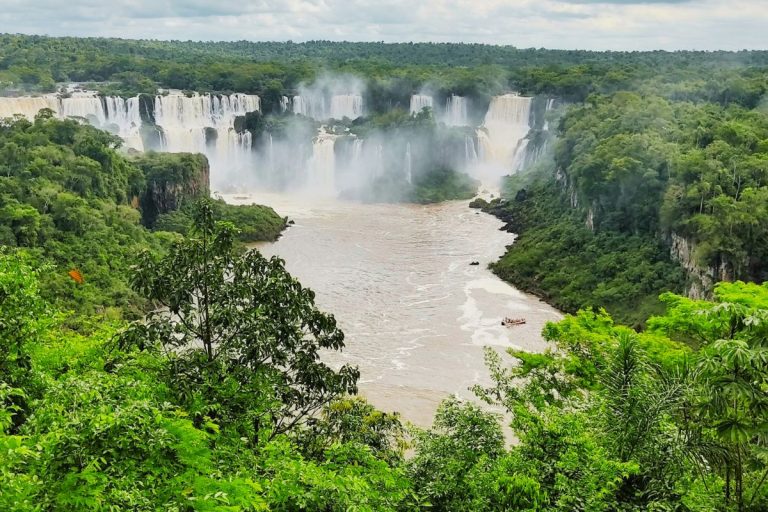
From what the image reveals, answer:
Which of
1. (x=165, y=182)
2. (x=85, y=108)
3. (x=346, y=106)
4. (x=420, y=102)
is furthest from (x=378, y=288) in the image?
(x=346, y=106)

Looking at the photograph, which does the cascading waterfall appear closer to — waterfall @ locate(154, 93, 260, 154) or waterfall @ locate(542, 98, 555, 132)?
waterfall @ locate(154, 93, 260, 154)

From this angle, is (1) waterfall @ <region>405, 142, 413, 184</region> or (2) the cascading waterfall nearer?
(2) the cascading waterfall

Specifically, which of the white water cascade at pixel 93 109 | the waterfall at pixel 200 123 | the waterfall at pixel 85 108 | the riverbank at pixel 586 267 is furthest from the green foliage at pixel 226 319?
the waterfall at pixel 200 123

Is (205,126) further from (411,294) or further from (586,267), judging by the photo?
(586,267)

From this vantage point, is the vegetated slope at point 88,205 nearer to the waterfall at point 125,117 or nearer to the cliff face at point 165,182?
the cliff face at point 165,182

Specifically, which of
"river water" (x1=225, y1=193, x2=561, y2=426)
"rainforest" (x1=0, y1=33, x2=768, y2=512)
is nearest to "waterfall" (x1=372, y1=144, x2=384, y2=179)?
"rainforest" (x1=0, y1=33, x2=768, y2=512)

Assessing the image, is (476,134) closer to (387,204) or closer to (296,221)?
(387,204)
